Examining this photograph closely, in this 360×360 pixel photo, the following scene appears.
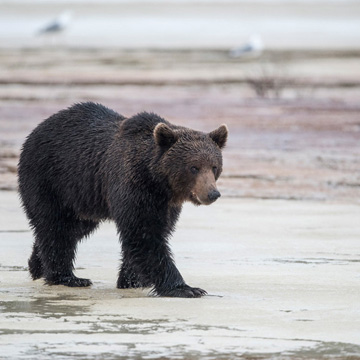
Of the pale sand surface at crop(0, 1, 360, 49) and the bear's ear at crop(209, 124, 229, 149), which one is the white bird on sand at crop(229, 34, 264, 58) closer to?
the pale sand surface at crop(0, 1, 360, 49)

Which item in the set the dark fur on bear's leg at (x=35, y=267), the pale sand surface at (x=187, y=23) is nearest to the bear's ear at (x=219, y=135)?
the dark fur on bear's leg at (x=35, y=267)

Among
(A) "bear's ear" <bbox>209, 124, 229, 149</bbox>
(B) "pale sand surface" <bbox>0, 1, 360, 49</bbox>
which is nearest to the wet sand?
(A) "bear's ear" <bbox>209, 124, 229, 149</bbox>

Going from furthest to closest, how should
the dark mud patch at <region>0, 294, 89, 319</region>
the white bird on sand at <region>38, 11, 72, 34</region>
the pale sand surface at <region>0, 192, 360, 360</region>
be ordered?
the white bird on sand at <region>38, 11, 72, 34</region>, the dark mud patch at <region>0, 294, 89, 319</region>, the pale sand surface at <region>0, 192, 360, 360</region>

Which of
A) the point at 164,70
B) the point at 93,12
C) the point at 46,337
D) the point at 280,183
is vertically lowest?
the point at 46,337

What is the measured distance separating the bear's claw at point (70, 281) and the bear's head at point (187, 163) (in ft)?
2.51

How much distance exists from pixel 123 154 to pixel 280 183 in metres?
5.03

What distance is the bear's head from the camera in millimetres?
5918

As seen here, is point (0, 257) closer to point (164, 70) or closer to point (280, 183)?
point (280, 183)

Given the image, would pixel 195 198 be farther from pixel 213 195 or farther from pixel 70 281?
pixel 70 281

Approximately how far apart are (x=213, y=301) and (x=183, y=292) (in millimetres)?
228

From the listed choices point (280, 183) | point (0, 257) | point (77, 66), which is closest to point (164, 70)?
point (77, 66)

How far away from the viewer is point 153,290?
624cm

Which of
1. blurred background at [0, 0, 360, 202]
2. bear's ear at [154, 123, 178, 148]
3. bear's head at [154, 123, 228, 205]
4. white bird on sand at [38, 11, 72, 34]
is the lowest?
bear's head at [154, 123, 228, 205]

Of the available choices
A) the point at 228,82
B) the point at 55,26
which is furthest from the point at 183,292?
the point at 55,26
